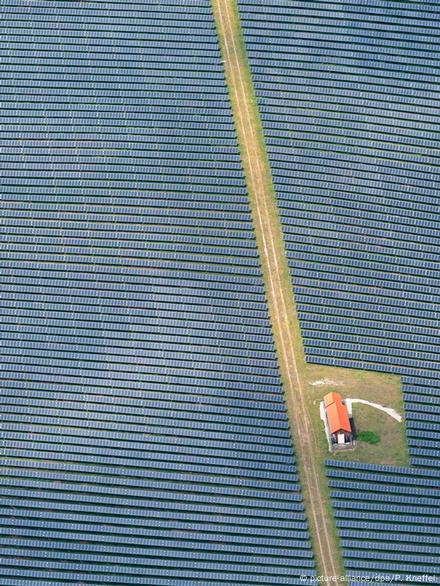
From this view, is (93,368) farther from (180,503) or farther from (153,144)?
(153,144)

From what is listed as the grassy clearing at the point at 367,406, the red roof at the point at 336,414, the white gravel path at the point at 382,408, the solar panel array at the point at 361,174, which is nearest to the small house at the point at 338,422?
the red roof at the point at 336,414

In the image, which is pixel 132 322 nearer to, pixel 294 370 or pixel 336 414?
pixel 294 370

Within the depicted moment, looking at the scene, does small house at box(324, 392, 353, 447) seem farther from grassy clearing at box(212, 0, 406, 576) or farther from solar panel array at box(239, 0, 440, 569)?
solar panel array at box(239, 0, 440, 569)

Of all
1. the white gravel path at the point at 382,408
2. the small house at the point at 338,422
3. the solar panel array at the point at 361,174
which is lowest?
the small house at the point at 338,422

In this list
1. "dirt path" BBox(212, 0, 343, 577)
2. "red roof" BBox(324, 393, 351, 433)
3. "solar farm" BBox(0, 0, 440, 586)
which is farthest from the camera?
"dirt path" BBox(212, 0, 343, 577)

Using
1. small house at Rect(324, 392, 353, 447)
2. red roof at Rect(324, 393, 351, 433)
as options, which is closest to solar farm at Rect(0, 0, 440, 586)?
red roof at Rect(324, 393, 351, 433)

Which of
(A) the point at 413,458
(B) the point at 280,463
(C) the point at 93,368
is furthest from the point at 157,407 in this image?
(A) the point at 413,458

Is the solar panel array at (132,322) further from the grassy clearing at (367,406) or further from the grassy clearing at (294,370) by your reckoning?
the grassy clearing at (367,406)
